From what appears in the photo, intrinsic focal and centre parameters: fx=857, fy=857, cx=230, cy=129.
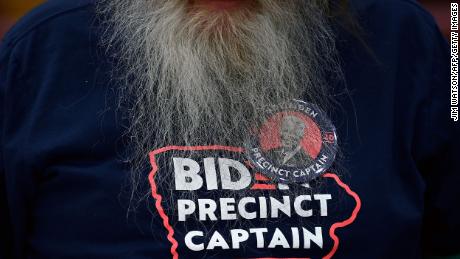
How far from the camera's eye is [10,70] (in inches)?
63.0

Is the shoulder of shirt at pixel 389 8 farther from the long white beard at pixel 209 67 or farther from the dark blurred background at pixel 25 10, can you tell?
the dark blurred background at pixel 25 10

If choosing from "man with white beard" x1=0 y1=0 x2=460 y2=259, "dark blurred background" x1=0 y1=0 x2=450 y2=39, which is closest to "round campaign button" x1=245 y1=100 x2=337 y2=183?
"man with white beard" x1=0 y1=0 x2=460 y2=259

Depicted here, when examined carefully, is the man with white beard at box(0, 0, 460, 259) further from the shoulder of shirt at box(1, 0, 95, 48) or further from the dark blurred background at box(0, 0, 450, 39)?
the dark blurred background at box(0, 0, 450, 39)

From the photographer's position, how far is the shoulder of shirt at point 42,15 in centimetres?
164

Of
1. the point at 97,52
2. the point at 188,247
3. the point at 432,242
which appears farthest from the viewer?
the point at 432,242

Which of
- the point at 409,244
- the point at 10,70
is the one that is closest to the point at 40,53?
the point at 10,70

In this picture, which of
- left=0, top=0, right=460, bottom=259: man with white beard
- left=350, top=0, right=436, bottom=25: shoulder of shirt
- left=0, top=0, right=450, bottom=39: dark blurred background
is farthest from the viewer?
left=0, top=0, right=450, bottom=39: dark blurred background

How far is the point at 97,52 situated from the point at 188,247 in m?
0.41

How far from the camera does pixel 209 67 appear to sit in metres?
1.62

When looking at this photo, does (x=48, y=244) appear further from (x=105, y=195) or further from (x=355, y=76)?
(x=355, y=76)

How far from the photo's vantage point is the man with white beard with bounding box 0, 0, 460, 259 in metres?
1.55

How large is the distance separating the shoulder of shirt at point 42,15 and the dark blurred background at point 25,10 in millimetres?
1649

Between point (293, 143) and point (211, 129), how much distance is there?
0.15 meters

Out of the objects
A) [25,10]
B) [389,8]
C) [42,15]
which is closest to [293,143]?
[389,8]
